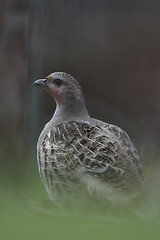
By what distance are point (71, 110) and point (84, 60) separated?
9.45 feet

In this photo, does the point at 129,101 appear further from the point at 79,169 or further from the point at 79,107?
the point at 79,169

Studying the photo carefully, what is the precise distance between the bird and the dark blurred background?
3.03 metres

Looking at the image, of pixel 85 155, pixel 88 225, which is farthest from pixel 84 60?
pixel 88 225

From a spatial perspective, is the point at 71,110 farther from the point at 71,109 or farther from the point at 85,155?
the point at 85,155

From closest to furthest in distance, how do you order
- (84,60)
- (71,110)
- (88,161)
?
1. (88,161)
2. (71,110)
3. (84,60)

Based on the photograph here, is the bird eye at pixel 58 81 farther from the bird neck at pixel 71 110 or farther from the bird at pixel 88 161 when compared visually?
the bird at pixel 88 161

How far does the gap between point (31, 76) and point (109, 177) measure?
4118 millimetres

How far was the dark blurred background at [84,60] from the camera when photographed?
7.45m

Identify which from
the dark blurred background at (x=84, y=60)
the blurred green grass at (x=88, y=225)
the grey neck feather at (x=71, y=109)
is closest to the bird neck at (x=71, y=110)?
the grey neck feather at (x=71, y=109)

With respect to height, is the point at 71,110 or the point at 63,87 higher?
the point at 63,87

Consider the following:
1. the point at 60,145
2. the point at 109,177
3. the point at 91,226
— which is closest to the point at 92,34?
the point at 60,145

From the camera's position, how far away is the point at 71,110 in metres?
4.76

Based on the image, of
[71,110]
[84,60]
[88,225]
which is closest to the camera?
[88,225]

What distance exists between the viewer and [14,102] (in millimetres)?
7656
